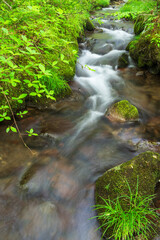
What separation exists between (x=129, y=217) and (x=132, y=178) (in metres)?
0.51

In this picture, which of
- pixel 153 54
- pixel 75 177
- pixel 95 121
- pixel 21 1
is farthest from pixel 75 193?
pixel 153 54

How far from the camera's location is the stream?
2.17 metres

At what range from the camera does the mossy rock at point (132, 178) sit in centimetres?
208

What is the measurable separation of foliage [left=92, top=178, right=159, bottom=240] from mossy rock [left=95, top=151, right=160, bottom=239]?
2.4 inches

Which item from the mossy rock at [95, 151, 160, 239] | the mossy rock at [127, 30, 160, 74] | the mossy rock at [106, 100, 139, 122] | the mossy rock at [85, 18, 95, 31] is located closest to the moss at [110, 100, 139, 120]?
the mossy rock at [106, 100, 139, 122]

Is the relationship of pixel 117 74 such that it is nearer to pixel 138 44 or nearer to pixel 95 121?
pixel 138 44

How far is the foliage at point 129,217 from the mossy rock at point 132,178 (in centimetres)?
6

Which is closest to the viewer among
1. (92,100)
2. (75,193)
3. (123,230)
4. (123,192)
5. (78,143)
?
(123,230)

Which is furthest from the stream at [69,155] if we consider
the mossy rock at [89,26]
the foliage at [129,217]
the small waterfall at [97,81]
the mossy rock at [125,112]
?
the mossy rock at [89,26]

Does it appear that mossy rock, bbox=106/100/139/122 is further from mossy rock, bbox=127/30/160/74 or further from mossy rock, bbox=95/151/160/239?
mossy rock, bbox=127/30/160/74

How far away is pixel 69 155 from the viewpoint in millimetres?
3197

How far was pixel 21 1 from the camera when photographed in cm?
305

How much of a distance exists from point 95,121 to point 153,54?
3.31 m

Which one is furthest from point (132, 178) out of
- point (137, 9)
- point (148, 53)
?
Answer: point (137, 9)
